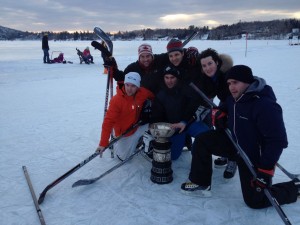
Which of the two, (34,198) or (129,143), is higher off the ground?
(129,143)

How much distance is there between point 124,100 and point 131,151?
693 millimetres

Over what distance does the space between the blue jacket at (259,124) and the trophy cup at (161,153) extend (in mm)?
712

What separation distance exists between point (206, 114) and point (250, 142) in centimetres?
108

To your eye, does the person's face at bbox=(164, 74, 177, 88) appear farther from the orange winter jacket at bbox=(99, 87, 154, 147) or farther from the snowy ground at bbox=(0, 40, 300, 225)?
the snowy ground at bbox=(0, 40, 300, 225)

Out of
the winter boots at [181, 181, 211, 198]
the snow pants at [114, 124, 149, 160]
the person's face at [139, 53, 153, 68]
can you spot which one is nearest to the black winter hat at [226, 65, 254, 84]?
the winter boots at [181, 181, 211, 198]

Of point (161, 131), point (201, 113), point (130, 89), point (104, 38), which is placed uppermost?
point (104, 38)

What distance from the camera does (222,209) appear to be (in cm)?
289

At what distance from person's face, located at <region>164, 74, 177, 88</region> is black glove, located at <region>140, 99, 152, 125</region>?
371mm

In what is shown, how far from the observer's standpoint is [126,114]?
3.70 metres

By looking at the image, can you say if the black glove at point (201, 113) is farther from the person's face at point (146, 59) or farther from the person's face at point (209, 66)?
the person's face at point (146, 59)

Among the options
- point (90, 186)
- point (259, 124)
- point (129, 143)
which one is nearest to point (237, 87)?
point (259, 124)

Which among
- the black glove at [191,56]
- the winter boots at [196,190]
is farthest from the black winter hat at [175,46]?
the winter boots at [196,190]

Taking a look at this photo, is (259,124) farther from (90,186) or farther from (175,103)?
(90,186)

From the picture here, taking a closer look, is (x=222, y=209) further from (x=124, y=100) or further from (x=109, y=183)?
(x=124, y=100)
